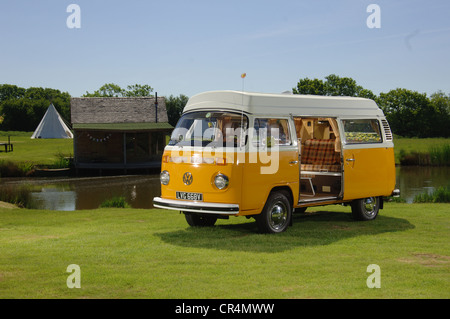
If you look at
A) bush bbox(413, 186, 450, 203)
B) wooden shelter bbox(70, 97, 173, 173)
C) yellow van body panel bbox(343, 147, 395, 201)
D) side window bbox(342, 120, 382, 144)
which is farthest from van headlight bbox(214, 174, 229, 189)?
wooden shelter bbox(70, 97, 173, 173)

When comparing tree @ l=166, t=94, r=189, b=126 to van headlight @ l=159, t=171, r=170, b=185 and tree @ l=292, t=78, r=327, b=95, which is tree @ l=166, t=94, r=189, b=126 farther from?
van headlight @ l=159, t=171, r=170, b=185

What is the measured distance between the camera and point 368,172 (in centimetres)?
1291

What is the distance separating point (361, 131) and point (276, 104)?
9.30 ft

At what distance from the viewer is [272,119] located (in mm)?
11188

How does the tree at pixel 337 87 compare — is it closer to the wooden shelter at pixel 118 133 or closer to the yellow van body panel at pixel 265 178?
the wooden shelter at pixel 118 133

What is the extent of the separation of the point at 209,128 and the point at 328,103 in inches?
109

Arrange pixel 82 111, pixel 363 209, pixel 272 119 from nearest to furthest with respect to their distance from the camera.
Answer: pixel 272 119 → pixel 363 209 → pixel 82 111

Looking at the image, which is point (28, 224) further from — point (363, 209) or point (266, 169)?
point (363, 209)

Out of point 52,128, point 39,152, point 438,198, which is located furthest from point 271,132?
point 52,128

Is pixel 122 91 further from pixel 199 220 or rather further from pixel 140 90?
pixel 199 220

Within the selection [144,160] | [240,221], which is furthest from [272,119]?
[144,160]

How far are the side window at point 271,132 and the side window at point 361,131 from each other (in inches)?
73.8

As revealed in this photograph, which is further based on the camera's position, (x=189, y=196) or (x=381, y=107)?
(x=381, y=107)
